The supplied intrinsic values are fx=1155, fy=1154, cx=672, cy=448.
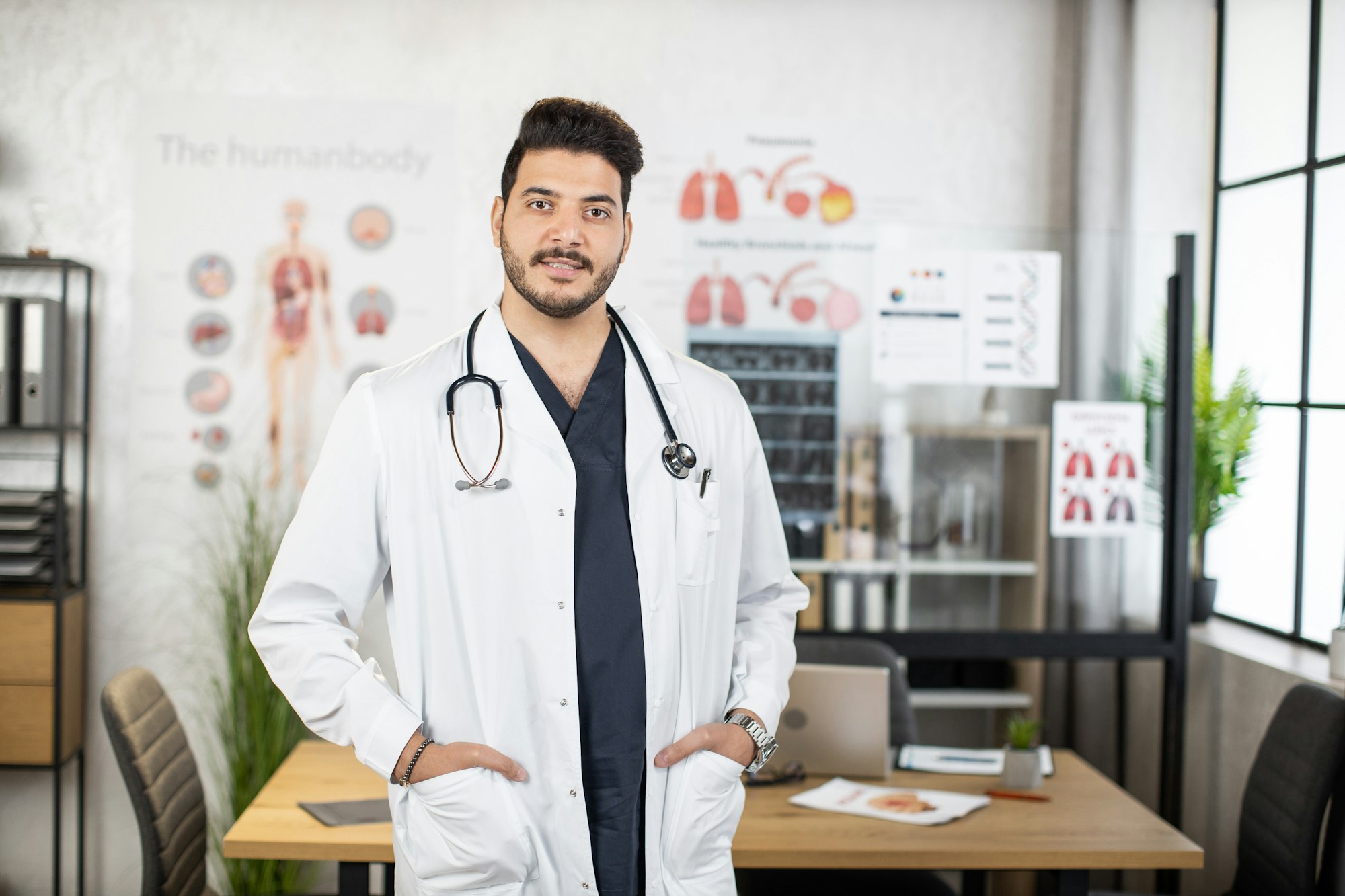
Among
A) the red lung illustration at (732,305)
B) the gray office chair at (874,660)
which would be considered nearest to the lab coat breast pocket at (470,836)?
the gray office chair at (874,660)

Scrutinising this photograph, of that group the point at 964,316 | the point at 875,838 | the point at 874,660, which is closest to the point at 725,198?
the point at 964,316

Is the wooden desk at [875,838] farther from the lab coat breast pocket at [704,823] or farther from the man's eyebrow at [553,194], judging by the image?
the man's eyebrow at [553,194]

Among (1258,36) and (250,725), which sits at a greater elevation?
(1258,36)

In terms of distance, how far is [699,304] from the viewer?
3541 millimetres

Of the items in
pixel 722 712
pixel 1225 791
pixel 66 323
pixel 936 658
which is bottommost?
pixel 1225 791

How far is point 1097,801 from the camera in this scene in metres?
2.64

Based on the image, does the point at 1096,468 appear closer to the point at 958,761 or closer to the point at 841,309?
the point at 841,309

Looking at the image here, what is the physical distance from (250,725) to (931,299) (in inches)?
102

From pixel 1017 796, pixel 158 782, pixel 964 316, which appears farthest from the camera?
pixel 964 316

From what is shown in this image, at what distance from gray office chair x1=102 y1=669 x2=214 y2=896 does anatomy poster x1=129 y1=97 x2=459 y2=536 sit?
1424 millimetres

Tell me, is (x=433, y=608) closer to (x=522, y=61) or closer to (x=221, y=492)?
(x=221, y=492)

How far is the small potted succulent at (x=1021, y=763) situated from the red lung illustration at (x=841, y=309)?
1358mm

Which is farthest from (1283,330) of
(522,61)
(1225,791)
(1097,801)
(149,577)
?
(149,577)

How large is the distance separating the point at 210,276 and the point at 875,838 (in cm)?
297
